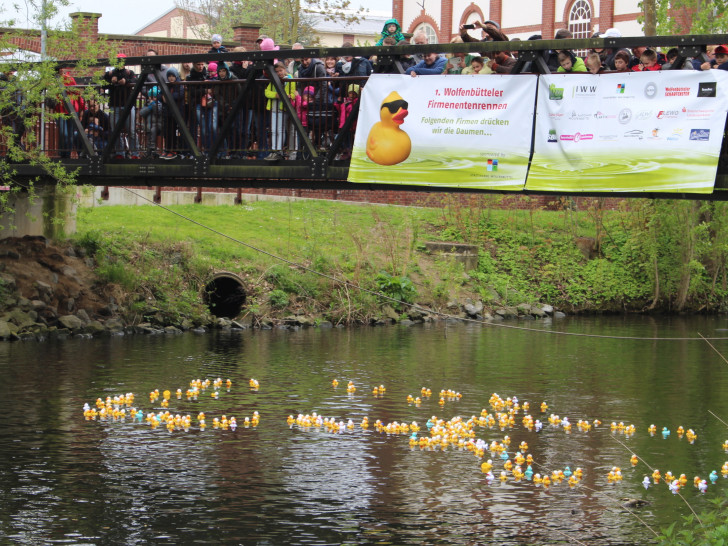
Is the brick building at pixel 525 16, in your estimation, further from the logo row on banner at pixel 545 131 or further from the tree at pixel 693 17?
the logo row on banner at pixel 545 131

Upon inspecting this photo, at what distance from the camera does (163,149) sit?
870 inches

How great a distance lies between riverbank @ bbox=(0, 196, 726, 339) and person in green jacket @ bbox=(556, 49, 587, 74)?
10660mm

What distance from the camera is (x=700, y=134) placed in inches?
667

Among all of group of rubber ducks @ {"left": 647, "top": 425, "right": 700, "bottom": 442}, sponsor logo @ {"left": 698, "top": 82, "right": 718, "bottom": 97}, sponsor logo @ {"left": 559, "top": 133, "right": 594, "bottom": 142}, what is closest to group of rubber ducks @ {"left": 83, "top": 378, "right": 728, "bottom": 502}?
group of rubber ducks @ {"left": 647, "top": 425, "right": 700, "bottom": 442}

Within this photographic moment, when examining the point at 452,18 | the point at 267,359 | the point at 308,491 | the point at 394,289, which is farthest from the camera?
the point at 452,18

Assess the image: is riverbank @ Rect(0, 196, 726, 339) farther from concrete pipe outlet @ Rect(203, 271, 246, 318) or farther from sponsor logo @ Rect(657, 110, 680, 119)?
sponsor logo @ Rect(657, 110, 680, 119)

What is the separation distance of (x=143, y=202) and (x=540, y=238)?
14.1m

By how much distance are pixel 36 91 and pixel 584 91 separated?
11919mm

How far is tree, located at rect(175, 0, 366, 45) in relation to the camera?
50984 millimetres

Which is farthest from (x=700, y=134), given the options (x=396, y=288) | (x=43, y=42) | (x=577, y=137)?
(x=396, y=288)

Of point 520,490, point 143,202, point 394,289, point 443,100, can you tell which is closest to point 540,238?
point 394,289

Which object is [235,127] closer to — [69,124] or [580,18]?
[69,124]

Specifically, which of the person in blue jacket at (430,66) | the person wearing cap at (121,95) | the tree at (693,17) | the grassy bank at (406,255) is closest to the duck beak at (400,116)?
the person in blue jacket at (430,66)

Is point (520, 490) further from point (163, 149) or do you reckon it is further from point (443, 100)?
point (163, 149)
